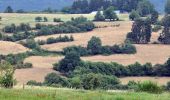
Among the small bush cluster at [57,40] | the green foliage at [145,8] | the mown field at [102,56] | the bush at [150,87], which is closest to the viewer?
the bush at [150,87]

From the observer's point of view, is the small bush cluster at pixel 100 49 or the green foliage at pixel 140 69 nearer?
the green foliage at pixel 140 69

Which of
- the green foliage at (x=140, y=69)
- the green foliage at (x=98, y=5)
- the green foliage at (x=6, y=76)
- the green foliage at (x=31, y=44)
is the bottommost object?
the green foliage at (x=140, y=69)

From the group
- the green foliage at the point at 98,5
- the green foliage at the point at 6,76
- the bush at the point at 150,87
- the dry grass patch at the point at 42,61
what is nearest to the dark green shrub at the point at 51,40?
the dry grass patch at the point at 42,61

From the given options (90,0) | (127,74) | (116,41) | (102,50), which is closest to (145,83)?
(127,74)

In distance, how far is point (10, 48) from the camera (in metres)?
102

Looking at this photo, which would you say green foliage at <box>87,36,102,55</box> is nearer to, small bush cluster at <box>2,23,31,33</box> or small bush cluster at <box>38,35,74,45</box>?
small bush cluster at <box>38,35,74,45</box>

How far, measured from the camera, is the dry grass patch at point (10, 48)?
100 meters

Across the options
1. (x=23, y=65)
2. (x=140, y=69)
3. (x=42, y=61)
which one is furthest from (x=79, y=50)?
(x=140, y=69)

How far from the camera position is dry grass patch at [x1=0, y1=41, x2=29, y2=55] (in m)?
100

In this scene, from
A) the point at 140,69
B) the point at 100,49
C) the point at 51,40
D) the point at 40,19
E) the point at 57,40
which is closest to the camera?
the point at 140,69

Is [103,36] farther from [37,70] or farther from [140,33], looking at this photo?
[37,70]

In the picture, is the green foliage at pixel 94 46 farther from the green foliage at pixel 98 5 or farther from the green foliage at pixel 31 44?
the green foliage at pixel 98 5

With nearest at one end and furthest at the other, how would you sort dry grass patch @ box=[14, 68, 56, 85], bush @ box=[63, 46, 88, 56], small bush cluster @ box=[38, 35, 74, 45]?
dry grass patch @ box=[14, 68, 56, 85]
bush @ box=[63, 46, 88, 56]
small bush cluster @ box=[38, 35, 74, 45]

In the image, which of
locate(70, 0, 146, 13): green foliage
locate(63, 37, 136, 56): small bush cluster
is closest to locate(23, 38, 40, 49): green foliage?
locate(63, 37, 136, 56): small bush cluster
